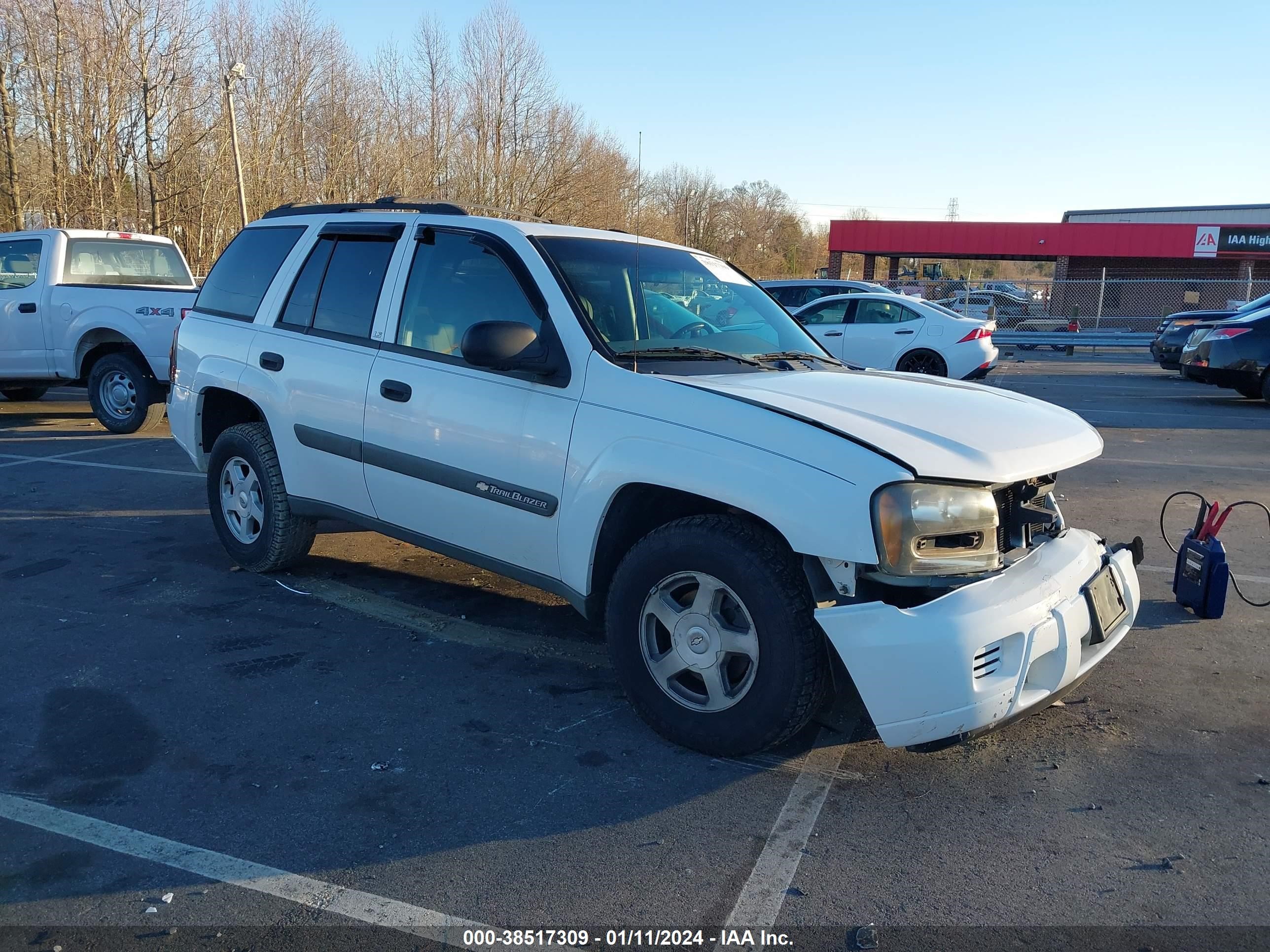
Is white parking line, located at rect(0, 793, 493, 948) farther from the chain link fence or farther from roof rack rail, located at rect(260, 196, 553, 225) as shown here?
the chain link fence

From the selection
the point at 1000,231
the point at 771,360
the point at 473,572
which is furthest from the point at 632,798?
the point at 1000,231

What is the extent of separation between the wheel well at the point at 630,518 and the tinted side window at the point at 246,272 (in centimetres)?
277

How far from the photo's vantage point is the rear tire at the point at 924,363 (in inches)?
552

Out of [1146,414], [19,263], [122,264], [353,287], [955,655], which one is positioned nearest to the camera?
[955,655]

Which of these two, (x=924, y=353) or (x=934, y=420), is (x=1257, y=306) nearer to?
(x=924, y=353)

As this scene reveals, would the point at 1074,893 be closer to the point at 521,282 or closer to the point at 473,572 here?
the point at 521,282

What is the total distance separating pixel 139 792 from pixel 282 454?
2202 millimetres

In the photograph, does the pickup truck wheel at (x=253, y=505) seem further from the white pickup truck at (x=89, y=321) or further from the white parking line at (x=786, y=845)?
the white pickup truck at (x=89, y=321)

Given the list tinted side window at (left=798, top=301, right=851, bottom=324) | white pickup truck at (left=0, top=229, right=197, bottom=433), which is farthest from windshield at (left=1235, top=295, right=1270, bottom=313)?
white pickup truck at (left=0, top=229, right=197, bottom=433)

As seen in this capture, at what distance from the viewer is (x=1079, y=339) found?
27312mm

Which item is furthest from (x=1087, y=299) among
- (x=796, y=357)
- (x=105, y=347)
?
(x=796, y=357)

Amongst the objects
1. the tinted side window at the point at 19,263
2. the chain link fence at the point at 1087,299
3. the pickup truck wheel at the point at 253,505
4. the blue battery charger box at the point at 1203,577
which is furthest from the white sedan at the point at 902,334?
the chain link fence at the point at 1087,299

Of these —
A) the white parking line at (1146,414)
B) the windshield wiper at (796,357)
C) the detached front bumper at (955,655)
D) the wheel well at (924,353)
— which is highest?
the windshield wiper at (796,357)

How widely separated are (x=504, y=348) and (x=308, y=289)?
6.31 ft
